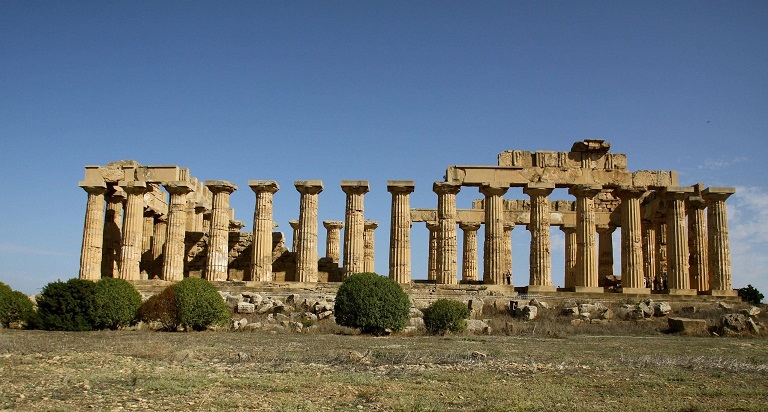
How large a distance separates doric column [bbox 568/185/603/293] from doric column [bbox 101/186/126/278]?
76.9ft

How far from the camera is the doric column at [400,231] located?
34031mm

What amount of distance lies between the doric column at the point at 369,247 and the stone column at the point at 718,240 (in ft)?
62.5

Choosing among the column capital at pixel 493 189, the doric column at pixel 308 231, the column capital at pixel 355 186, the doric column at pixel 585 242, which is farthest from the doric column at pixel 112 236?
the doric column at pixel 585 242

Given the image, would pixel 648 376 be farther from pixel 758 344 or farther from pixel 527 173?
pixel 527 173

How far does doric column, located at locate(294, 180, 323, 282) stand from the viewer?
34.4 meters

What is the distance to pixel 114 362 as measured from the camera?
1294 cm

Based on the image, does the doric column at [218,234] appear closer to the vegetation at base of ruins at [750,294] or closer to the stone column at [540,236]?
the stone column at [540,236]

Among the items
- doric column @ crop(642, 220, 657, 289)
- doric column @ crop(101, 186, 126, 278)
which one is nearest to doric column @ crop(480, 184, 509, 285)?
doric column @ crop(642, 220, 657, 289)

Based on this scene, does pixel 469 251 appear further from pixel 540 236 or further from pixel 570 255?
pixel 540 236

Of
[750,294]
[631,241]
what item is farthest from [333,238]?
[750,294]

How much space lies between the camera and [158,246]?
40.6 m

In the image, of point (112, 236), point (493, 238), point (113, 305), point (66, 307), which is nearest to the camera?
point (66, 307)

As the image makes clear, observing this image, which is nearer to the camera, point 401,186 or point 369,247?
point 401,186

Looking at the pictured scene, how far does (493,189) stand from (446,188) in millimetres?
2293
